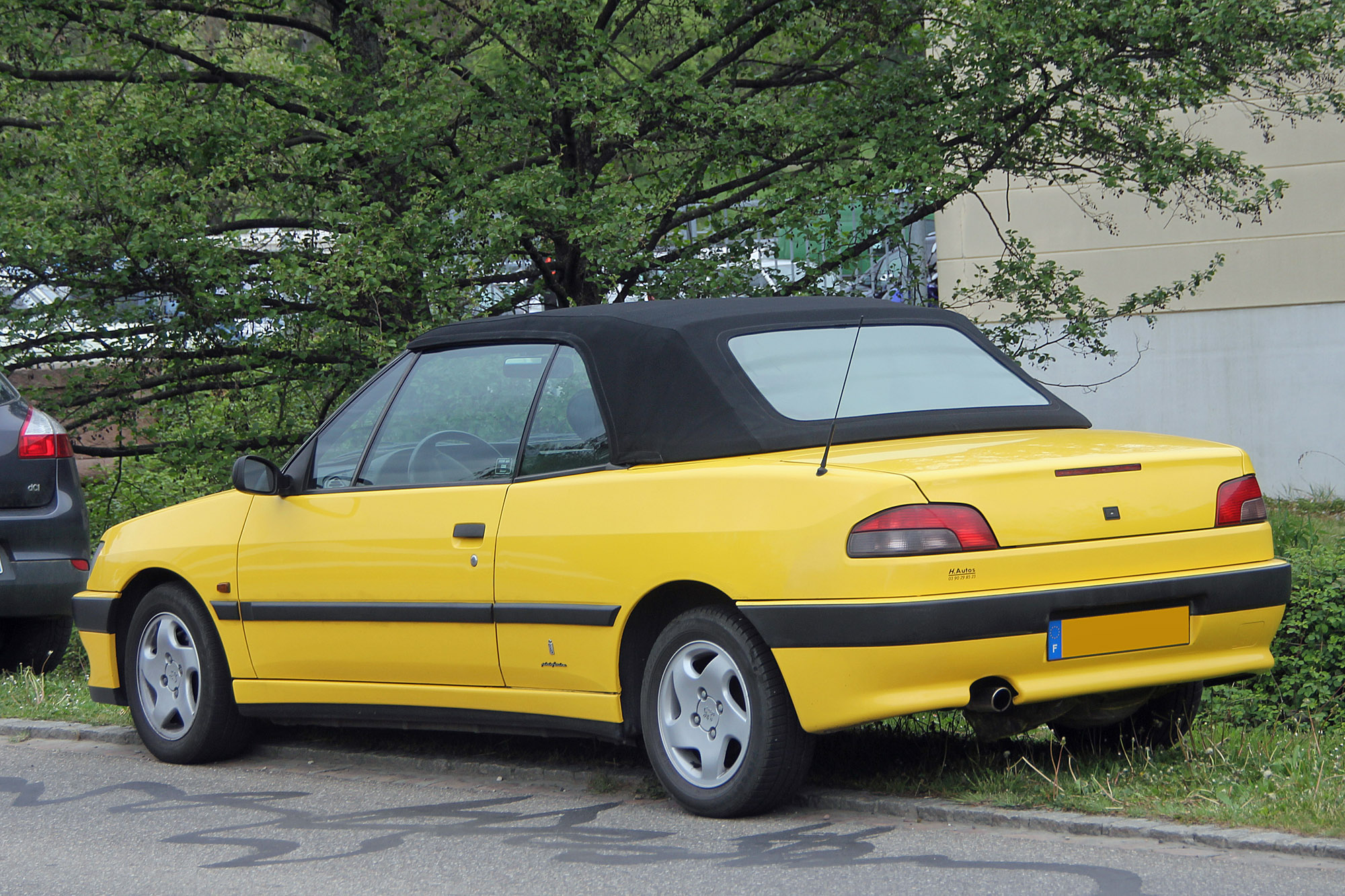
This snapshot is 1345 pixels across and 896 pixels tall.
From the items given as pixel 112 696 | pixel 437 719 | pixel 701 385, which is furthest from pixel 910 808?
pixel 112 696

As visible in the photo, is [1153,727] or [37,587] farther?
[37,587]

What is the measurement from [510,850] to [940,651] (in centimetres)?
133

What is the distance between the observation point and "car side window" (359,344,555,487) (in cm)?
548

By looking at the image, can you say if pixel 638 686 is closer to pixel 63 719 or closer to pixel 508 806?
pixel 508 806

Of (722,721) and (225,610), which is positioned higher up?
(225,610)

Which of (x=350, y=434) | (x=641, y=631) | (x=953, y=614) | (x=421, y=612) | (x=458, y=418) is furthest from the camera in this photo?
(x=350, y=434)

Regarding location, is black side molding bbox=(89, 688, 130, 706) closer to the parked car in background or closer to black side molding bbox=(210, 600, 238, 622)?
black side molding bbox=(210, 600, 238, 622)

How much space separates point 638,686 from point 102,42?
26.5ft

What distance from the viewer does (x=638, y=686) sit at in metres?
5.02

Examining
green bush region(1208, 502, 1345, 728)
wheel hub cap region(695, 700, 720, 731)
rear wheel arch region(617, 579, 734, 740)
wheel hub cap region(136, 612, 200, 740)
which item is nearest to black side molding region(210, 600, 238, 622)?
wheel hub cap region(136, 612, 200, 740)

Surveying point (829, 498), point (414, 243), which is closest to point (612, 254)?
point (414, 243)

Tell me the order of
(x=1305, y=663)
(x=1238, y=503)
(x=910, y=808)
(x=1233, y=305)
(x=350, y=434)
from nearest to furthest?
(x=910, y=808) < (x=1238, y=503) < (x=350, y=434) < (x=1305, y=663) < (x=1233, y=305)

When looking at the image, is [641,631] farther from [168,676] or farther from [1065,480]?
[168,676]

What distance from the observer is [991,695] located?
4402mm
